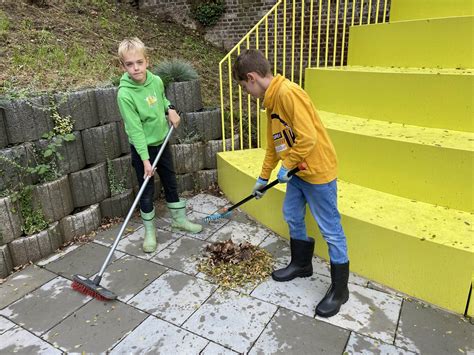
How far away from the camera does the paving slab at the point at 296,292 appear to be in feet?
8.48

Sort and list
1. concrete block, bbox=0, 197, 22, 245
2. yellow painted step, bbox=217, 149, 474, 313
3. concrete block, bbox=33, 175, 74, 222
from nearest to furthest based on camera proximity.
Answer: yellow painted step, bbox=217, 149, 474, 313
concrete block, bbox=0, 197, 22, 245
concrete block, bbox=33, 175, 74, 222

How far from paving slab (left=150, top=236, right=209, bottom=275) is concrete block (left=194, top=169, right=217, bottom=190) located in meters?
1.06

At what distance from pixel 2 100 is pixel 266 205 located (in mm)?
2307

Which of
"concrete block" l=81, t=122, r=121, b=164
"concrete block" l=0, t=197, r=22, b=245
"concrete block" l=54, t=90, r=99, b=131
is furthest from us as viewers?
"concrete block" l=81, t=122, r=121, b=164

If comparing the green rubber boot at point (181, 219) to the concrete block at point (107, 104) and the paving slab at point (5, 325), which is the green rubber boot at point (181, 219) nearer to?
the concrete block at point (107, 104)

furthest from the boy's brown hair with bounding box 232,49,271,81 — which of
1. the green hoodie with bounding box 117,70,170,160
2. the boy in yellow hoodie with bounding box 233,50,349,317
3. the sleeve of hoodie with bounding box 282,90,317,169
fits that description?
the green hoodie with bounding box 117,70,170,160

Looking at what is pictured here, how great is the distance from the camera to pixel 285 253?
3.18 metres

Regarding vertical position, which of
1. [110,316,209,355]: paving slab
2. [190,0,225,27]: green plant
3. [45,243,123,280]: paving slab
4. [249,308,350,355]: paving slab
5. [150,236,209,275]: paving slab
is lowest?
[249,308,350,355]: paving slab

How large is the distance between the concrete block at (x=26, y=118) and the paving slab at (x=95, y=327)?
4.71 feet

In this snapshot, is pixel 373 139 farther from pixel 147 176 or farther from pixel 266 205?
pixel 147 176

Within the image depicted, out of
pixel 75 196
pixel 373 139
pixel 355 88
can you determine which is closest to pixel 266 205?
pixel 373 139

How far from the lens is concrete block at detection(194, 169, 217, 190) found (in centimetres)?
441

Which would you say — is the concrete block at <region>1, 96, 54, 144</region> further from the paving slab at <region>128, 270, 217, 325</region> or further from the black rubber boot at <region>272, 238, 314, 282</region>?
the black rubber boot at <region>272, 238, 314, 282</region>

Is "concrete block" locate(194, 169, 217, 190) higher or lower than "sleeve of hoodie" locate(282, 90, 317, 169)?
lower
